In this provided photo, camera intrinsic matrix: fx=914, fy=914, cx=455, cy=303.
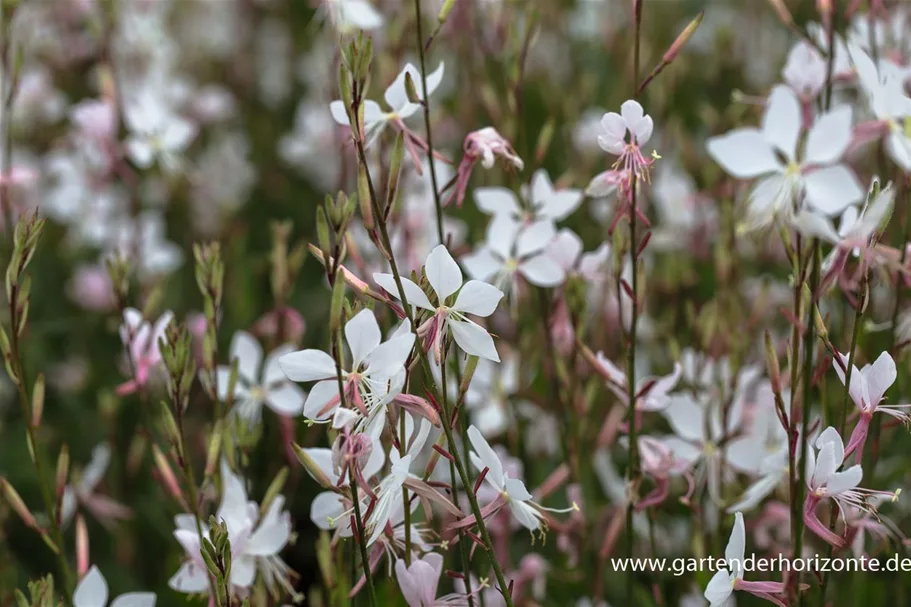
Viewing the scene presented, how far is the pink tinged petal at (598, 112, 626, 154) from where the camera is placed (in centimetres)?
94

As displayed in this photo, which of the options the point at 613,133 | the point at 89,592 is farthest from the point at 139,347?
the point at 613,133

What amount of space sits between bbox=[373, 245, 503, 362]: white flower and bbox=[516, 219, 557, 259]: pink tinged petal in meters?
0.42

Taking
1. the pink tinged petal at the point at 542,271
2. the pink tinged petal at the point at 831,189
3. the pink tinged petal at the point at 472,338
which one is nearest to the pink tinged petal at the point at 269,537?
the pink tinged petal at the point at 472,338

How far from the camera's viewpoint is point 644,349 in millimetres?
1980

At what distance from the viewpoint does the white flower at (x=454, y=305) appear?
0.84m

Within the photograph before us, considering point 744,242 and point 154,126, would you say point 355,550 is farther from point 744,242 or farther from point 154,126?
Result: point 744,242

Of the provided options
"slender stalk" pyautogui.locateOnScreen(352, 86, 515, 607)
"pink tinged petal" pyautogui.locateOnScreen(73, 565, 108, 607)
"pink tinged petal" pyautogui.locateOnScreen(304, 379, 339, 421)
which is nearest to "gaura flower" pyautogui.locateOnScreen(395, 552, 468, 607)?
"slender stalk" pyautogui.locateOnScreen(352, 86, 515, 607)

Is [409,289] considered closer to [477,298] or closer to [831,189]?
[477,298]

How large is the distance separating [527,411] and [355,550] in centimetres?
87

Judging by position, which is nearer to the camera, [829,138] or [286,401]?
[829,138]

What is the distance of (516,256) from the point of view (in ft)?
4.25

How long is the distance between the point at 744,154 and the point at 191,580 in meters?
0.79

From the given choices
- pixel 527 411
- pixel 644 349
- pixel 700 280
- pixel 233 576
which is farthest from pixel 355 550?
pixel 700 280

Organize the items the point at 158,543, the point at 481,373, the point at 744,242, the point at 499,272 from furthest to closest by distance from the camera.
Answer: the point at 744,242, the point at 158,543, the point at 481,373, the point at 499,272
